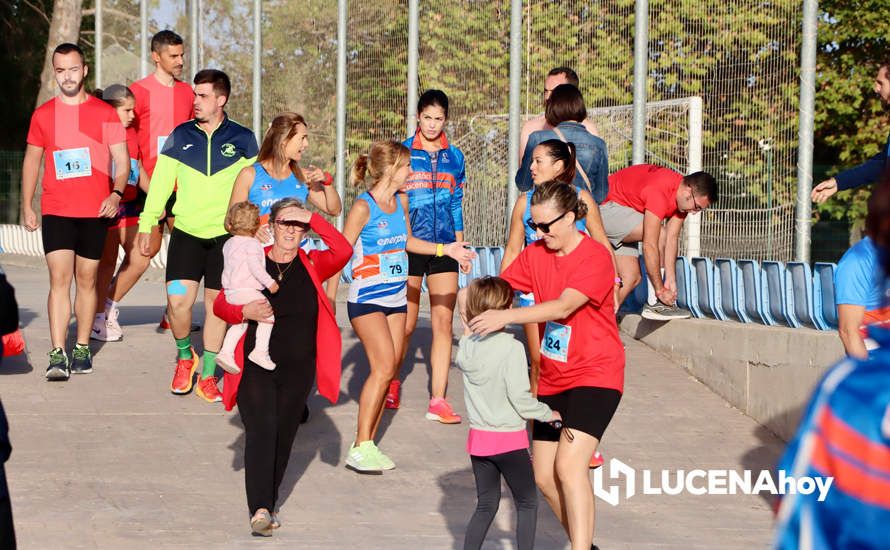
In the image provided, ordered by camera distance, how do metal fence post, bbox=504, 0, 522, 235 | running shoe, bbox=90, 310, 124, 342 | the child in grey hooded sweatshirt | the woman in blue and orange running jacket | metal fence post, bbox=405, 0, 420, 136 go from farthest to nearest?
metal fence post, bbox=405, 0, 420, 136 → metal fence post, bbox=504, 0, 522, 235 → running shoe, bbox=90, 310, 124, 342 → the woman in blue and orange running jacket → the child in grey hooded sweatshirt

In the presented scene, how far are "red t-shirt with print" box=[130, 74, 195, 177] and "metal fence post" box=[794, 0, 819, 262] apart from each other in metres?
4.49

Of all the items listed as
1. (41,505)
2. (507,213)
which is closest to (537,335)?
(41,505)

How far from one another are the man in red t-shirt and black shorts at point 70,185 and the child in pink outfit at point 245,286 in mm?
2882

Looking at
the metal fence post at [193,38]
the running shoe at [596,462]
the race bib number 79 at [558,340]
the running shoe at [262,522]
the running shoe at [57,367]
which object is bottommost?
the running shoe at [262,522]

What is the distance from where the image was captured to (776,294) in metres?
9.61

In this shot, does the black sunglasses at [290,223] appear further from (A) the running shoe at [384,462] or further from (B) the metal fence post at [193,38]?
(B) the metal fence post at [193,38]

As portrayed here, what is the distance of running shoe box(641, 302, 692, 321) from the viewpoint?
1059 cm

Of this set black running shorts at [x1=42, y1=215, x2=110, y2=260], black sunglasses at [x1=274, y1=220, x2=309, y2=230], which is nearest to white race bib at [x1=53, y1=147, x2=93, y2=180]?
black running shorts at [x1=42, y1=215, x2=110, y2=260]

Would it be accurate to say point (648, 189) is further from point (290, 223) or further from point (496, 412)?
point (496, 412)

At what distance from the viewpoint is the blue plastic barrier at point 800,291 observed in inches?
361

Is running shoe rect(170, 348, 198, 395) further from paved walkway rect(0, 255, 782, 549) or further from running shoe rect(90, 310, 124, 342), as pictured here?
running shoe rect(90, 310, 124, 342)

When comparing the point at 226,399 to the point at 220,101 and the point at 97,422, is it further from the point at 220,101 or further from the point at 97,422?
the point at 220,101

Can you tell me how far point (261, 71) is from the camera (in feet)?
58.6

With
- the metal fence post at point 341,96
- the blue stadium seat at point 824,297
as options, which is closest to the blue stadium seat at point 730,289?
the blue stadium seat at point 824,297
